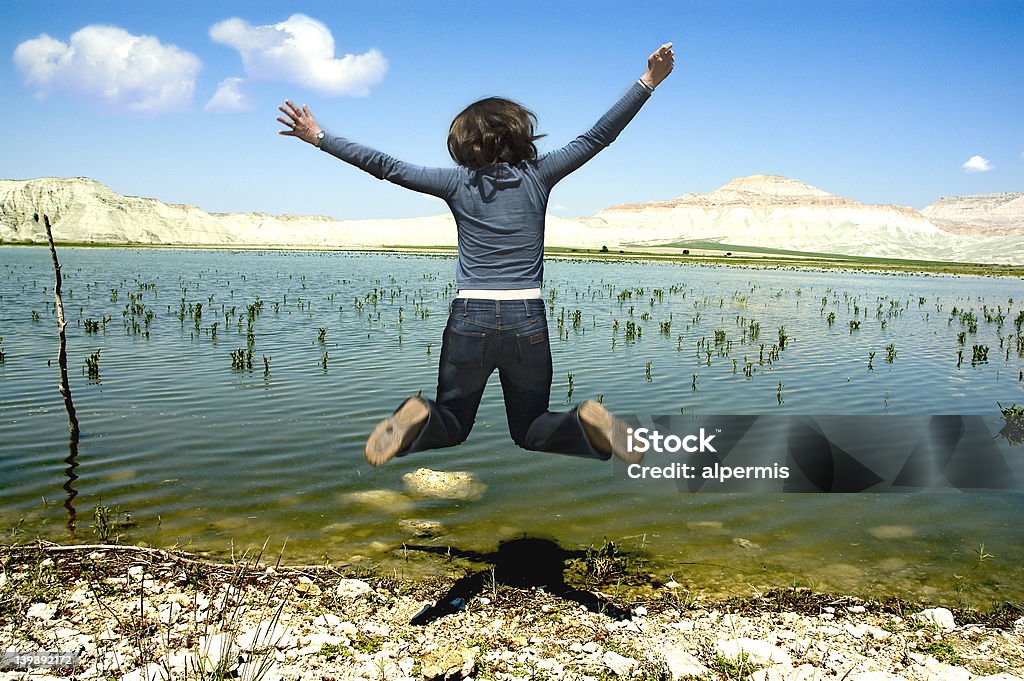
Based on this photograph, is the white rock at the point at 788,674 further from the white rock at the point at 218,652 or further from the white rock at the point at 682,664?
the white rock at the point at 218,652

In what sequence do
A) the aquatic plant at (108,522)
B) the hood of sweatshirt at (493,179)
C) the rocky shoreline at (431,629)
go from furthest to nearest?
the aquatic plant at (108,522)
the rocky shoreline at (431,629)
the hood of sweatshirt at (493,179)

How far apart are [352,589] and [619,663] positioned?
2.13m

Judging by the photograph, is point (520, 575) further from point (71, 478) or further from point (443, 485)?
point (71, 478)

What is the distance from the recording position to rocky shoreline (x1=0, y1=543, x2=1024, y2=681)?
4.82 m

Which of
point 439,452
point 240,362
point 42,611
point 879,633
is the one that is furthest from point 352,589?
point 240,362

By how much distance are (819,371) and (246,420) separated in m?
11.9

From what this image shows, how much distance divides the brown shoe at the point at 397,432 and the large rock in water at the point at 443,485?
4.80 metres

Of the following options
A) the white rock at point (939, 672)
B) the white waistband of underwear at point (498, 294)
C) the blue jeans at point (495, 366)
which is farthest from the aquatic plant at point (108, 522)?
the white rock at point (939, 672)

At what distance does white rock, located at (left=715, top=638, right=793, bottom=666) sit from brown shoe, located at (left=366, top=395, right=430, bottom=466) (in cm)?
266

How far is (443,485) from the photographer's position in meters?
8.92

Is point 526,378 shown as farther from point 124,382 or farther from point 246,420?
point 124,382

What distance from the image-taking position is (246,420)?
1184 cm

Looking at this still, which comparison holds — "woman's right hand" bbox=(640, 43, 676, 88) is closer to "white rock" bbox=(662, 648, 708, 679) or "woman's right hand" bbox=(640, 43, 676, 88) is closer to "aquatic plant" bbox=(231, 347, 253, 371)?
"white rock" bbox=(662, 648, 708, 679)

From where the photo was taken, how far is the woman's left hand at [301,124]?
4.40m
